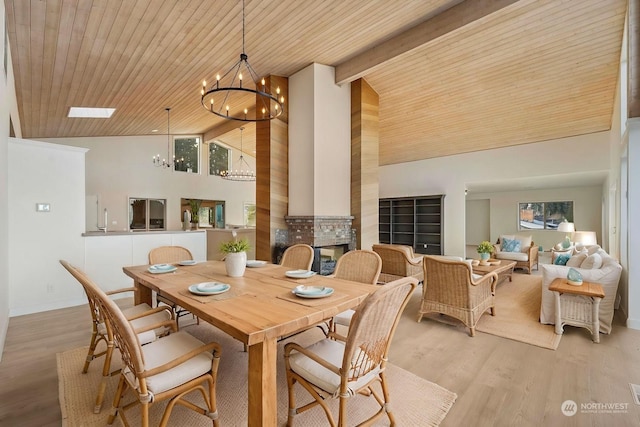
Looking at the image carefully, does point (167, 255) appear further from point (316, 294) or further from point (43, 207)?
point (316, 294)

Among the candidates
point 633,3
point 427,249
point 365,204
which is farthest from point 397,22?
point 427,249

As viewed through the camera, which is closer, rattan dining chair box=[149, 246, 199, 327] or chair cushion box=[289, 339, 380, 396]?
chair cushion box=[289, 339, 380, 396]

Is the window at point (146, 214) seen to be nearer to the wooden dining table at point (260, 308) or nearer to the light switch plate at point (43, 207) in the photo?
the light switch plate at point (43, 207)

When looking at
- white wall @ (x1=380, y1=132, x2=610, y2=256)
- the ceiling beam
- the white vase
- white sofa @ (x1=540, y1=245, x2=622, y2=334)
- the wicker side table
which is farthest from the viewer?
white wall @ (x1=380, y1=132, x2=610, y2=256)

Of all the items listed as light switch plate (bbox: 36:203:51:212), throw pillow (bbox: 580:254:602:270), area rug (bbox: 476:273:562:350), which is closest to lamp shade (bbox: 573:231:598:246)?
area rug (bbox: 476:273:562:350)

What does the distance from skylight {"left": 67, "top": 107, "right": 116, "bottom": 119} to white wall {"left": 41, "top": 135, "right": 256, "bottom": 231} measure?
2.27 meters

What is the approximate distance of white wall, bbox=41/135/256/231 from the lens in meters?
8.23

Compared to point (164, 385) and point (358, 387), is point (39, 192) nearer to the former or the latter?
point (164, 385)

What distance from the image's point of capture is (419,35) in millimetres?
4332

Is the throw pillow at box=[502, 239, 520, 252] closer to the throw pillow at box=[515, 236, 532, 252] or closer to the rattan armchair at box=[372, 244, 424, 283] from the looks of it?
the throw pillow at box=[515, 236, 532, 252]

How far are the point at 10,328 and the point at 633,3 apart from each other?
7574 millimetres

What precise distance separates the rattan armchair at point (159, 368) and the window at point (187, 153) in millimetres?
8734

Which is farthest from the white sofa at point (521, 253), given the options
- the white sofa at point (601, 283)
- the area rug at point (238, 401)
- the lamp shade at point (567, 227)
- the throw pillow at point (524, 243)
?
the area rug at point (238, 401)

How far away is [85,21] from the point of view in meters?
3.17
